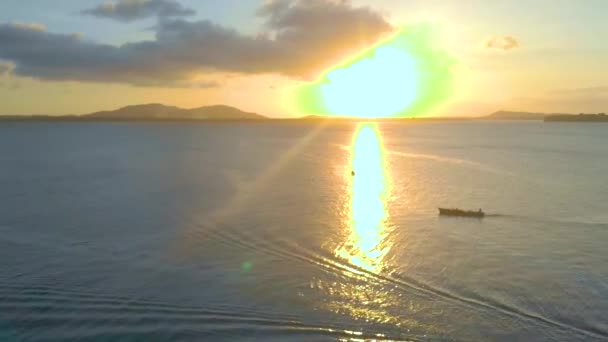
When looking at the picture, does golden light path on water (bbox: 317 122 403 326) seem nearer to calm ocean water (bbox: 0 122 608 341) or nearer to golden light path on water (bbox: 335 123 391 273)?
golden light path on water (bbox: 335 123 391 273)

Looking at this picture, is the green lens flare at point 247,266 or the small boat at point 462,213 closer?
the green lens flare at point 247,266

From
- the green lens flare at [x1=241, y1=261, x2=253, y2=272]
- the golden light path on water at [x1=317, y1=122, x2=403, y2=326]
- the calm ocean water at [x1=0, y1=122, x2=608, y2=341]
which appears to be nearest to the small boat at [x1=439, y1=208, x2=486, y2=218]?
the calm ocean water at [x1=0, y1=122, x2=608, y2=341]

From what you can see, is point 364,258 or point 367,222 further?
point 367,222

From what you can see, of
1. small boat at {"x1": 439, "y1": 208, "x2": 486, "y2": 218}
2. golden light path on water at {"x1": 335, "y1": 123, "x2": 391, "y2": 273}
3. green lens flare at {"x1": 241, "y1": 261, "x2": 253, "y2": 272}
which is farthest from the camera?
small boat at {"x1": 439, "y1": 208, "x2": 486, "y2": 218}

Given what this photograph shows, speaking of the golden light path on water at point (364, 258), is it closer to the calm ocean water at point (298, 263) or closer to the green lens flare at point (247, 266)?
the calm ocean water at point (298, 263)

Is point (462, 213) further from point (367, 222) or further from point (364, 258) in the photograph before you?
point (364, 258)

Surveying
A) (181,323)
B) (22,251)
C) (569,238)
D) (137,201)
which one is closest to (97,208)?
(137,201)

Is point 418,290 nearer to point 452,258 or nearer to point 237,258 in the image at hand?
point 452,258

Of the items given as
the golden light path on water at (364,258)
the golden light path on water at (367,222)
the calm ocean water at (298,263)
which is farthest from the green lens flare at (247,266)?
the golden light path on water at (367,222)

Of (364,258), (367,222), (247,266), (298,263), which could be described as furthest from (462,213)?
(247,266)

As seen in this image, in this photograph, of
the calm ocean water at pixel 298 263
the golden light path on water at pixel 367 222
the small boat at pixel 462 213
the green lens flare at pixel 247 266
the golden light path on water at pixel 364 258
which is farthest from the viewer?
the small boat at pixel 462 213
